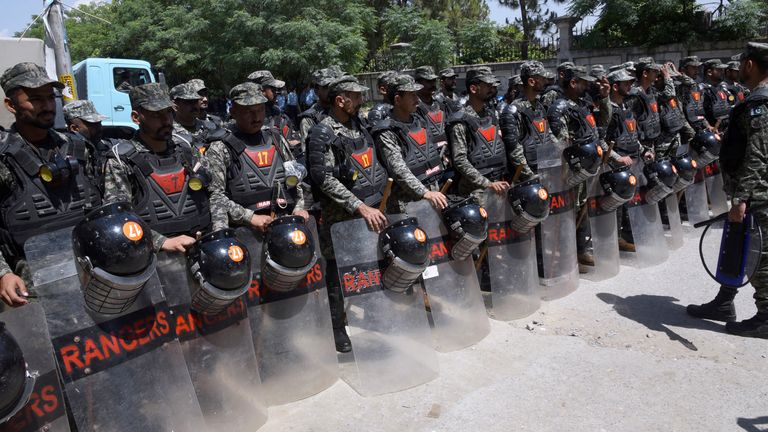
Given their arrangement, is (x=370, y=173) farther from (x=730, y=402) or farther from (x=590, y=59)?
(x=590, y=59)

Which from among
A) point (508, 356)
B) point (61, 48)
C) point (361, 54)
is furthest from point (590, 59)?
point (508, 356)

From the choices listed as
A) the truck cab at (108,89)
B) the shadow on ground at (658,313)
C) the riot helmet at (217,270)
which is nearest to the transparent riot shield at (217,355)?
the riot helmet at (217,270)

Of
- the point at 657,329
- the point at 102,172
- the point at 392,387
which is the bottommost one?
the point at 657,329

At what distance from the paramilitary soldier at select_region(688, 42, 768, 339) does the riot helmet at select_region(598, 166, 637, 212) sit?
41.1 inches

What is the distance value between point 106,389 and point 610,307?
13.3 ft

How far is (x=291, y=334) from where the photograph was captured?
364 centimetres

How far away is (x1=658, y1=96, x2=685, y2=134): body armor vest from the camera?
7246mm

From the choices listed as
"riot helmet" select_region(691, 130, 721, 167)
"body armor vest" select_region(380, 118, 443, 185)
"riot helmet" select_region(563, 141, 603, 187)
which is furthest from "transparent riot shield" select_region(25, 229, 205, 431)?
"riot helmet" select_region(691, 130, 721, 167)

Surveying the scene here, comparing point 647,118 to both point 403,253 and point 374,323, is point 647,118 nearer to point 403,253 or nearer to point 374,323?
point 403,253

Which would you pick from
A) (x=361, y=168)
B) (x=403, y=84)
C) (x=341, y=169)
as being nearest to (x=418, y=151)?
(x=403, y=84)

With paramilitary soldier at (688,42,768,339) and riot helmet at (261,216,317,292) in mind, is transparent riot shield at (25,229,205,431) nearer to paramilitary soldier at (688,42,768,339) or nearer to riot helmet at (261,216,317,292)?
riot helmet at (261,216,317,292)

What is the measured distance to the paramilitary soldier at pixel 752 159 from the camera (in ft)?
13.7

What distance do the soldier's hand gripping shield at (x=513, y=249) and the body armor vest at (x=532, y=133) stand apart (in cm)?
121

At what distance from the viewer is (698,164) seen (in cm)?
695
